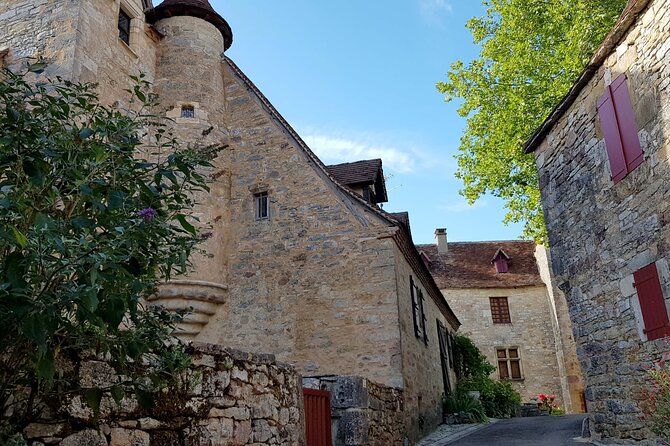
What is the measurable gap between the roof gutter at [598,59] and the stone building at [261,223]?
3085mm

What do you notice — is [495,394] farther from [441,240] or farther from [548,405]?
[441,240]

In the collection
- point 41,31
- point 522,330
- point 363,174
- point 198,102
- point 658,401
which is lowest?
point 658,401

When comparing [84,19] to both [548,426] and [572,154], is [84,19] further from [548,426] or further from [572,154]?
[548,426]

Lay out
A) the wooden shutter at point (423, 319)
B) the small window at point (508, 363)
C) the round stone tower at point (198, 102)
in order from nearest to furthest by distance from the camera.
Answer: the round stone tower at point (198, 102)
the wooden shutter at point (423, 319)
the small window at point (508, 363)

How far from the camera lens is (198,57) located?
12.2 meters

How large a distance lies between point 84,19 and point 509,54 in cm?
1141

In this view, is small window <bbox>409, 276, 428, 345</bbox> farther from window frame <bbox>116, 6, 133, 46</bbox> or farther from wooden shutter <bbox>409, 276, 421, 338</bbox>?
window frame <bbox>116, 6, 133, 46</bbox>

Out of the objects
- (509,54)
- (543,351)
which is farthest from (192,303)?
(543,351)

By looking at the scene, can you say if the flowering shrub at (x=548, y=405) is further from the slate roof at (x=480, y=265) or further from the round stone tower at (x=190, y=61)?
the round stone tower at (x=190, y=61)

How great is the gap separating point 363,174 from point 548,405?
14675mm

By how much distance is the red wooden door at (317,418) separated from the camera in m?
5.71

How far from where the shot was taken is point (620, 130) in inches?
296

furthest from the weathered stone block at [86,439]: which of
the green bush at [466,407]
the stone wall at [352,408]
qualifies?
the green bush at [466,407]

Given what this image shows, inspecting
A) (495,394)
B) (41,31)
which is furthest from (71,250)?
(495,394)
